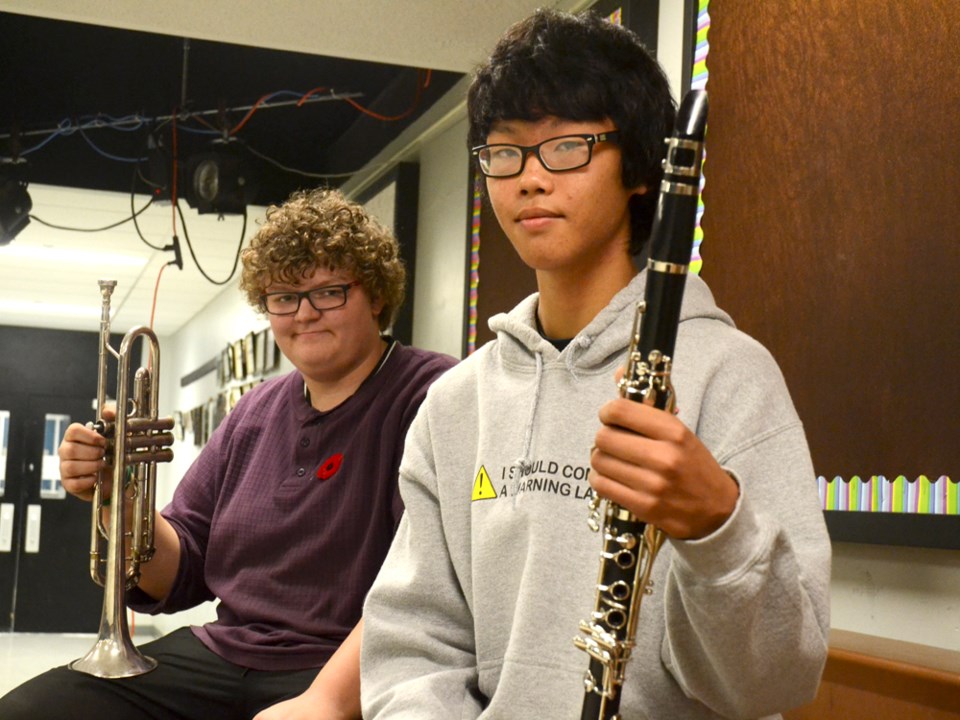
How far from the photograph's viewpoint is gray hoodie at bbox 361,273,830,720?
1045mm

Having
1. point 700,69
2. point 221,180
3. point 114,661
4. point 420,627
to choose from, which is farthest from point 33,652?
point 420,627

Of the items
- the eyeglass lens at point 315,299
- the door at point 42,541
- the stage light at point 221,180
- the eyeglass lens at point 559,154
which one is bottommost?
the door at point 42,541

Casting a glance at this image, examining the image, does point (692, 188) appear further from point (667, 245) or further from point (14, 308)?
point (14, 308)

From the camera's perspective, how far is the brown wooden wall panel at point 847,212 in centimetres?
174

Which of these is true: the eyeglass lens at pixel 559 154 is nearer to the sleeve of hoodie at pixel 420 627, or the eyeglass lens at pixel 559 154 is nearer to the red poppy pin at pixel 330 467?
the sleeve of hoodie at pixel 420 627

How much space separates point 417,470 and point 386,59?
2473 mm

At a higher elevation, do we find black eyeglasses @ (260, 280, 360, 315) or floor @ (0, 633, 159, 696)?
black eyeglasses @ (260, 280, 360, 315)

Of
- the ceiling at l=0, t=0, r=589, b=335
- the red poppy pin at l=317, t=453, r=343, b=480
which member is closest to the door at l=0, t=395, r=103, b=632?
the ceiling at l=0, t=0, r=589, b=335

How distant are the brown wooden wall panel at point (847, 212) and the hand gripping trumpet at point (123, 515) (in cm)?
117

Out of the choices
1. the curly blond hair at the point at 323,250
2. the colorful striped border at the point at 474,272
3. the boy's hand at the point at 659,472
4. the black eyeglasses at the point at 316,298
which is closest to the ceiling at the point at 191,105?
the colorful striped border at the point at 474,272

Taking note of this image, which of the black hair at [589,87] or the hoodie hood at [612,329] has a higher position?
the black hair at [589,87]

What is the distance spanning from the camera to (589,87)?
1360 millimetres

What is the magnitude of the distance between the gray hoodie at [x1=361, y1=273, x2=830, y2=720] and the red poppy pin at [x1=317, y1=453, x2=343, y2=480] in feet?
2.08

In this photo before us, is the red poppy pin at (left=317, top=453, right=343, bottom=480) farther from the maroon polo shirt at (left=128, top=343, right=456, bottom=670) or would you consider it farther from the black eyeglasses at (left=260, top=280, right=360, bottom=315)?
the black eyeglasses at (left=260, top=280, right=360, bottom=315)
